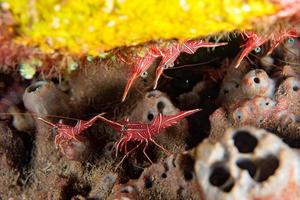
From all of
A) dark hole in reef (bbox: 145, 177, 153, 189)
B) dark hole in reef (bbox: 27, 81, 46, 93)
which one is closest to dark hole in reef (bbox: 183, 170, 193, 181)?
dark hole in reef (bbox: 145, 177, 153, 189)

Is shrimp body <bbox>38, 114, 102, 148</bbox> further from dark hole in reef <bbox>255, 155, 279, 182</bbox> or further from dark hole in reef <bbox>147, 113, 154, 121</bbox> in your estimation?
dark hole in reef <bbox>255, 155, 279, 182</bbox>

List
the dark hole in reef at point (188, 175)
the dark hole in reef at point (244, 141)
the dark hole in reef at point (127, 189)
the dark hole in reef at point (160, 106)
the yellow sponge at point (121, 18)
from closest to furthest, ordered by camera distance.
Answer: the yellow sponge at point (121, 18)
the dark hole in reef at point (244, 141)
the dark hole in reef at point (188, 175)
the dark hole in reef at point (127, 189)
the dark hole in reef at point (160, 106)

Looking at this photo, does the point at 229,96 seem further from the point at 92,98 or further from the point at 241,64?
the point at 92,98

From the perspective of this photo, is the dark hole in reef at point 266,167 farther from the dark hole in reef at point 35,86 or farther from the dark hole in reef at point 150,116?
the dark hole in reef at point 35,86

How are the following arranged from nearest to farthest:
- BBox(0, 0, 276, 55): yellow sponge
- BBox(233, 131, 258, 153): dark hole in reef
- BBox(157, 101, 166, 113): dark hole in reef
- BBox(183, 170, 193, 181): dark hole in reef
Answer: BBox(0, 0, 276, 55): yellow sponge → BBox(233, 131, 258, 153): dark hole in reef → BBox(183, 170, 193, 181): dark hole in reef → BBox(157, 101, 166, 113): dark hole in reef

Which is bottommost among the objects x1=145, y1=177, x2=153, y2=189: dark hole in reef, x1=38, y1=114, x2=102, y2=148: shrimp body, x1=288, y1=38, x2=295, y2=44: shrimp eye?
x1=145, y1=177, x2=153, y2=189: dark hole in reef

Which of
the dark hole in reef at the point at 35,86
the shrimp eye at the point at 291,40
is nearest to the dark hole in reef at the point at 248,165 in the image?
the shrimp eye at the point at 291,40

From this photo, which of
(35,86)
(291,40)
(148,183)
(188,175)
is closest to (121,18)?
(188,175)

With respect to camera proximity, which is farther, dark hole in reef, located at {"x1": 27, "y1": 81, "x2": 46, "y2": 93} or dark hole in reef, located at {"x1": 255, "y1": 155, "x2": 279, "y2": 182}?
dark hole in reef, located at {"x1": 27, "y1": 81, "x2": 46, "y2": 93}
